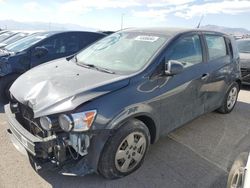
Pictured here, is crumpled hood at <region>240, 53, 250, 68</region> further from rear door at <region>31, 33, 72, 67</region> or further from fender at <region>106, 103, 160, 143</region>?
fender at <region>106, 103, 160, 143</region>

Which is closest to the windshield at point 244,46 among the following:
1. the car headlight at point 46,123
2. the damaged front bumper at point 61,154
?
the damaged front bumper at point 61,154

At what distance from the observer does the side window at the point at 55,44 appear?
6.09 m

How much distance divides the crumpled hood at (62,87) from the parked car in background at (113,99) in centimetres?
1

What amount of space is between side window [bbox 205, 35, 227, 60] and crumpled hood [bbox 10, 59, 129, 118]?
6.55ft

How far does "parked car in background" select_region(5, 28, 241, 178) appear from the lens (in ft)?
8.68

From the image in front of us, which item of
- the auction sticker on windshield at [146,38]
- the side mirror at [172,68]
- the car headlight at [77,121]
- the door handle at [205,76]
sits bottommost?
the car headlight at [77,121]

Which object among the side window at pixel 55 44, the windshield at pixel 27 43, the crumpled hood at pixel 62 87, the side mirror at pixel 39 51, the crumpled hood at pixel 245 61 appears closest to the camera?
the crumpled hood at pixel 62 87

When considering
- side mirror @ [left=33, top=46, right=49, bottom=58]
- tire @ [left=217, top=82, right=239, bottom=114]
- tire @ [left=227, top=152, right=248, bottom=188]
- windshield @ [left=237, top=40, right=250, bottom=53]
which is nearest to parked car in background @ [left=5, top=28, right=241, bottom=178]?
tire @ [left=217, top=82, right=239, bottom=114]

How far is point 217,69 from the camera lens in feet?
14.6

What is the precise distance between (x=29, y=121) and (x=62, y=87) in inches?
20.8

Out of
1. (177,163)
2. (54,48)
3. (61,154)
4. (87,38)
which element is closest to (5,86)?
(54,48)

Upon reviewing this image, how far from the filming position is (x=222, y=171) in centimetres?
336

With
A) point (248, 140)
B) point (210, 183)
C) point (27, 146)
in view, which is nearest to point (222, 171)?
point (210, 183)

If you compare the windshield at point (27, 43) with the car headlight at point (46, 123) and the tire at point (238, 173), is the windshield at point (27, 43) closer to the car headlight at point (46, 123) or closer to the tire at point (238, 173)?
the car headlight at point (46, 123)
